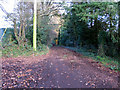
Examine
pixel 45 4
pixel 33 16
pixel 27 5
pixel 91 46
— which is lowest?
pixel 91 46

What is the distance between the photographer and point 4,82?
10.8 feet

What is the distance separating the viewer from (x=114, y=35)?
7492mm

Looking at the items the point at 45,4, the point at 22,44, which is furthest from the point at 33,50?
the point at 45,4

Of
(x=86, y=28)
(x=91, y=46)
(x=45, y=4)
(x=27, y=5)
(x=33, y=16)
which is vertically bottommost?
(x=91, y=46)

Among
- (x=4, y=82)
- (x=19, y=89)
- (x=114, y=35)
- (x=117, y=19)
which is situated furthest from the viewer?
(x=114, y=35)

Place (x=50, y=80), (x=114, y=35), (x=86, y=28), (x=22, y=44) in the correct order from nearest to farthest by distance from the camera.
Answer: (x=50, y=80), (x=114, y=35), (x=22, y=44), (x=86, y=28)

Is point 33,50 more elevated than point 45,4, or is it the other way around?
point 45,4

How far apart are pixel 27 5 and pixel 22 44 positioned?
366 centimetres

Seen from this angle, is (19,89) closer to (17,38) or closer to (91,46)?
(17,38)

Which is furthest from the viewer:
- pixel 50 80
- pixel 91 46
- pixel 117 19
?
pixel 91 46

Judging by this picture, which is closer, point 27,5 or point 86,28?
point 27,5

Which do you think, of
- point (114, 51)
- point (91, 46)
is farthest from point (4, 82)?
point (91, 46)

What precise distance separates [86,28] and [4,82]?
11673 mm

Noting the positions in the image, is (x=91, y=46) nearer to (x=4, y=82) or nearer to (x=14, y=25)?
(x=14, y=25)
